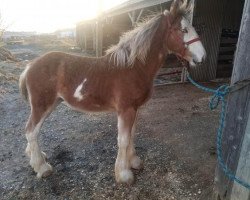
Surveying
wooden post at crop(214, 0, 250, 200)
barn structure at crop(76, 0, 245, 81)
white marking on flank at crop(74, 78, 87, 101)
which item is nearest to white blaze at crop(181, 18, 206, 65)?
wooden post at crop(214, 0, 250, 200)

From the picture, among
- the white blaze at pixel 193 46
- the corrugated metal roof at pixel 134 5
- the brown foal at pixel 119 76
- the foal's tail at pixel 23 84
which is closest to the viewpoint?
the white blaze at pixel 193 46

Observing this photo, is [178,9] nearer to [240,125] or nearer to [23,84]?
[240,125]

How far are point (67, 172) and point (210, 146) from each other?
2.54 m

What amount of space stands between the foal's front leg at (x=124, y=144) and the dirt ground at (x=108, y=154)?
14 centimetres

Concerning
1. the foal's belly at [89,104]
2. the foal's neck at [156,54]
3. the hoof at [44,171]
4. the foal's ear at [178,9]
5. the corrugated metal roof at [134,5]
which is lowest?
the hoof at [44,171]

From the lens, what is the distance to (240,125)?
7.79ft

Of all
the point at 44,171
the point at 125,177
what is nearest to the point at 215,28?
the point at 125,177

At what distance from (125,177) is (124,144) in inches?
19.4

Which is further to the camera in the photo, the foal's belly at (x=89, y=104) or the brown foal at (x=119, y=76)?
the foal's belly at (x=89, y=104)

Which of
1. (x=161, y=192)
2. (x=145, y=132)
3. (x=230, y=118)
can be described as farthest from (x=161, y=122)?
(x=230, y=118)

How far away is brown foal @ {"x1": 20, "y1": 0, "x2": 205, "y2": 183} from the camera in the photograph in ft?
11.2

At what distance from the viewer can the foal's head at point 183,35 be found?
10.8 ft

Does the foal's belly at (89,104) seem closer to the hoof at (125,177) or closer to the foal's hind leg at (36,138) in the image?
the foal's hind leg at (36,138)

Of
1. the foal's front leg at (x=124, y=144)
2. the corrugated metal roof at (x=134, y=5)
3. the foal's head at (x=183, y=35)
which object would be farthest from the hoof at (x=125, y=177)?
the corrugated metal roof at (x=134, y=5)
